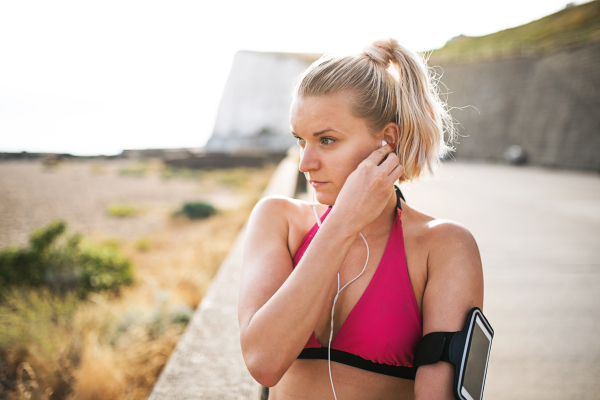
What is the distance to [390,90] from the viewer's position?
1.35 meters

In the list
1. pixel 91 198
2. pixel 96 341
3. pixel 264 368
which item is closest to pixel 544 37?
pixel 91 198

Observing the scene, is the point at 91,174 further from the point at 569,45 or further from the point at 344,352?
the point at 569,45

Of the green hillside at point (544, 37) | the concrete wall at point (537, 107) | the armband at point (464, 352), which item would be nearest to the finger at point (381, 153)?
the armband at point (464, 352)

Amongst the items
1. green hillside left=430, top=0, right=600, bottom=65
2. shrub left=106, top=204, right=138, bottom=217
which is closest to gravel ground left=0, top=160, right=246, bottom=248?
shrub left=106, top=204, right=138, bottom=217

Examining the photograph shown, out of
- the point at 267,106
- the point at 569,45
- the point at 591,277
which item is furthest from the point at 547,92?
the point at 267,106

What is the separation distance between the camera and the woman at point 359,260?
1091 millimetres

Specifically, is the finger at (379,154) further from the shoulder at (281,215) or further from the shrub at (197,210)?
the shrub at (197,210)

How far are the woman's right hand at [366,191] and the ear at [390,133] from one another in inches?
5.8

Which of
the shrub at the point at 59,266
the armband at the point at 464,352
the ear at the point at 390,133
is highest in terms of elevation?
the ear at the point at 390,133

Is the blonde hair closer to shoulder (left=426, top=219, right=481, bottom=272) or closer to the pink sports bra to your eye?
shoulder (left=426, top=219, right=481, bottom=272)

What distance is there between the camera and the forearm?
41.9 inches

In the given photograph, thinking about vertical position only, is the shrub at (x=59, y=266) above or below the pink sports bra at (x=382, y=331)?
below

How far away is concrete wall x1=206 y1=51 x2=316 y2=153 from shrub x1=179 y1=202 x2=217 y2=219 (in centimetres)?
3228

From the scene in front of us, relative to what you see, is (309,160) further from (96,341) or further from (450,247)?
(96,341)
